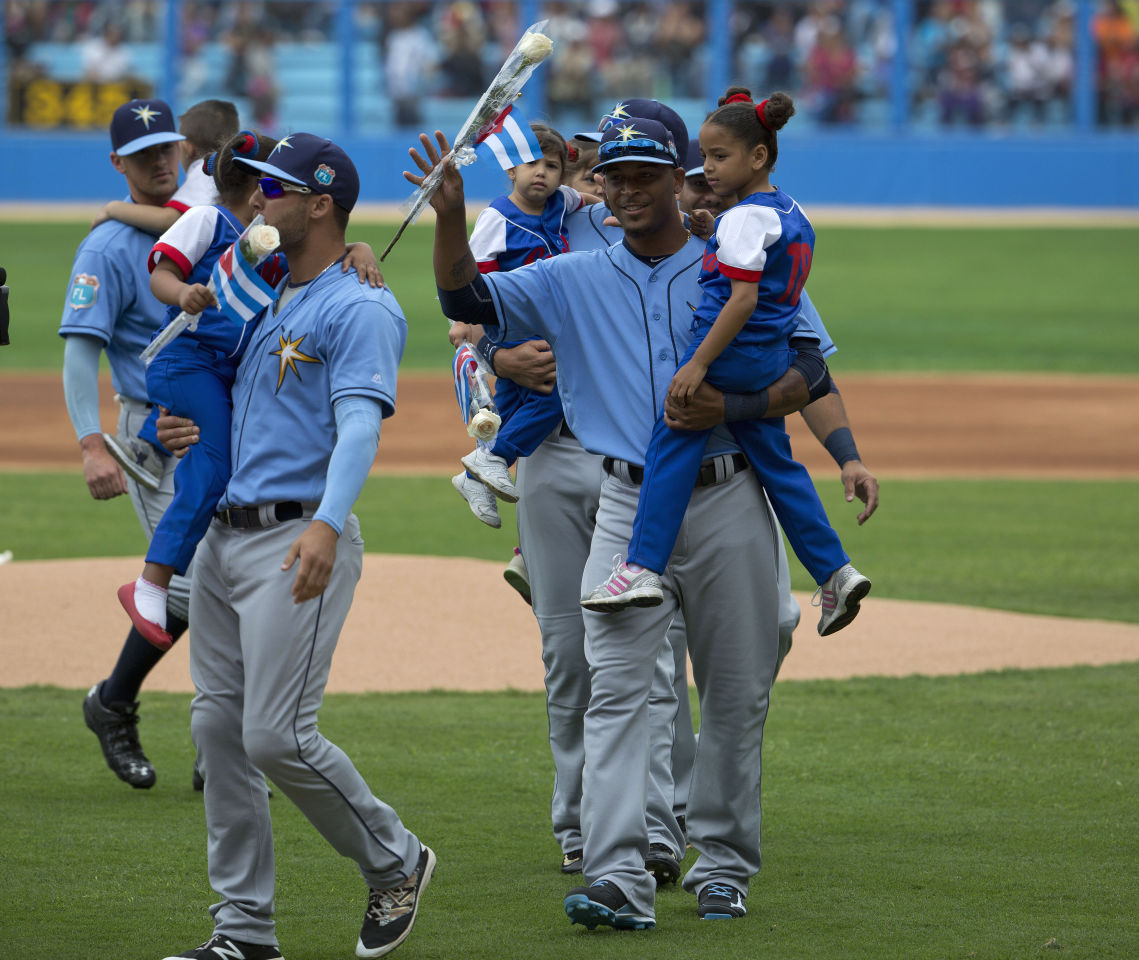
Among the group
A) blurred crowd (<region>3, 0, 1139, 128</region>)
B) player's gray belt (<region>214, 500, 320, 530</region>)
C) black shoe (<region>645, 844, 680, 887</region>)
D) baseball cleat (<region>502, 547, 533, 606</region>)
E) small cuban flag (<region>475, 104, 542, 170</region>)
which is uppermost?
small cuban flag (<region>475, 104, 542, 170</region>)

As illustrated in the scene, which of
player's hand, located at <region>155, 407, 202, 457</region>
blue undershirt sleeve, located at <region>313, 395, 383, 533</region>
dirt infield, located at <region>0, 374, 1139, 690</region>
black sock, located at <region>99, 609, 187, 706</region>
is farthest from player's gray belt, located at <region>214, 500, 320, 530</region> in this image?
dirt infield, located at <region>0, 374, 1139, 690</region>

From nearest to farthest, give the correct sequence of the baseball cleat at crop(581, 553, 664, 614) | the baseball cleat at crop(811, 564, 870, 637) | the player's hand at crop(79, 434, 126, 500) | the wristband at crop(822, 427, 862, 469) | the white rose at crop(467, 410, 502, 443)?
the baseball cleat at crop(581, 553, 664, 614)
the baseball cleat at crop(811, 564, 870, 637)
the wristband at crop(822, 427, 862, 469)
the white rose at crop(467, 410, 502, 443)
the player's hand at crop(79, 434, 126, 500)

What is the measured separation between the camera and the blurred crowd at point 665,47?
36406mm

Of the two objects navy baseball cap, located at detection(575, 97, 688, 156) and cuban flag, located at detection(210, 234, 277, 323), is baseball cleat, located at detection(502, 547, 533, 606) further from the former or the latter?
cuban flag, located at detection(210, 234, 277, 323)

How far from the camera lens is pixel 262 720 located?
423 cm

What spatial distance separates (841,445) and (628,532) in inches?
32.2

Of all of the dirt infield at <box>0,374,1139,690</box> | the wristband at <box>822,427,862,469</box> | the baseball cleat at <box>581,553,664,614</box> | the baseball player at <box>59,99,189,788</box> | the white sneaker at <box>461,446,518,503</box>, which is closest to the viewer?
the baseball cleat at <box>581,553,664,614</box>

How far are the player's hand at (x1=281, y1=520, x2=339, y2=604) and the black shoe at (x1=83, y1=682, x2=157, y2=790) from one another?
2392 millimetres

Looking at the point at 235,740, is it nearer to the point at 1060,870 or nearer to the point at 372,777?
the point at 372,777

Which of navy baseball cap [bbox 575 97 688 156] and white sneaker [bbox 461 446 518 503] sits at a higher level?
navy baseball cap [bbox 575 97 688 156]

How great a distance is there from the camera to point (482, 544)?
11.4 m

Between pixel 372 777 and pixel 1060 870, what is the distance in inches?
98.3

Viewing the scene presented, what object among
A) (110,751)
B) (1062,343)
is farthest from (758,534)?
(1062,343)

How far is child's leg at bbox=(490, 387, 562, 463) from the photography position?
5422mm
